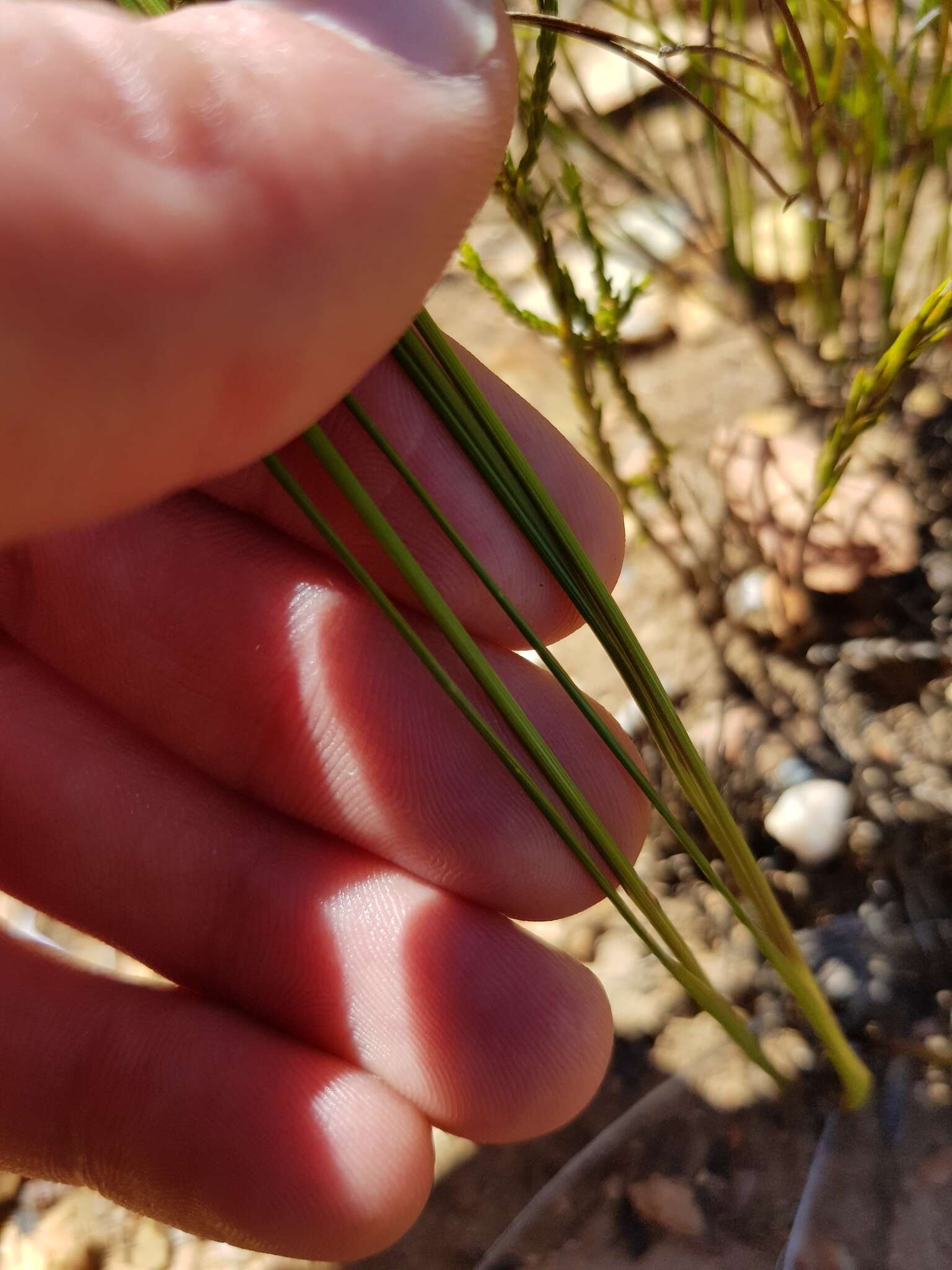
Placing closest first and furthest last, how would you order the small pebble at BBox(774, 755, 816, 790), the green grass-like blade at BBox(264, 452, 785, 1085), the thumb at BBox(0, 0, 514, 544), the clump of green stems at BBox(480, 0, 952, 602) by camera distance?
the thumb at BBox(0, 0, 514, 544), the green grass-like blade at BBox(264, 452, 785, 1085), the clump of green stems at BBox(480, 0, 952, 602), the small pebble at BBox(774, 755, 816, 790)

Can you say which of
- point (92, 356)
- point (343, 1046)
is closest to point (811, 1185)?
point (343, 1046)

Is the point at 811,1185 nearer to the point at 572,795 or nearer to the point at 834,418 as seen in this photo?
the point at 572,795

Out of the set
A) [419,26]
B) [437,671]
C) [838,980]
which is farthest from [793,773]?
[419,26]

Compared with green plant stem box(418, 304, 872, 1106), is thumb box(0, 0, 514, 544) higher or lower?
higher

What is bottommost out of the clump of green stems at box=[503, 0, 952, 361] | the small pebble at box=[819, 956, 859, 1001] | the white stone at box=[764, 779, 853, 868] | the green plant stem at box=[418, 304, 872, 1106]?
the small pebble at box=[819, 956, 859, 1001]

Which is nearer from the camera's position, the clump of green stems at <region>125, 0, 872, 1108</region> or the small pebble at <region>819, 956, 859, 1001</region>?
the clump of green stems at <region>125, 0, 872, 1108</region>

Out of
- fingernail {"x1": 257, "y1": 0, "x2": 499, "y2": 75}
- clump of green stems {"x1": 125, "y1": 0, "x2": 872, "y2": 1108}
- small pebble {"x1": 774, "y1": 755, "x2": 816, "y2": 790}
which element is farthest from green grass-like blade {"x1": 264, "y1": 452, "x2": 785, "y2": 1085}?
small pebble {"x1": 774, "y1": 755, "x2": 816, "y2": 790}

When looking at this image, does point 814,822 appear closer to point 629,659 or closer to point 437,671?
point 629,659

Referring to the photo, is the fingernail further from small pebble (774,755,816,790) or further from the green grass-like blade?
small pebble (774,755,816,790)

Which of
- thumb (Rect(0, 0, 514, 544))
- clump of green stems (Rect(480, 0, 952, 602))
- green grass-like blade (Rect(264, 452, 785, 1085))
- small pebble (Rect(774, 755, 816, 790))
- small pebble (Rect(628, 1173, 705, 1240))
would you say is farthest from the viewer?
small pebble (Rect(774, 755, 816, 790))
